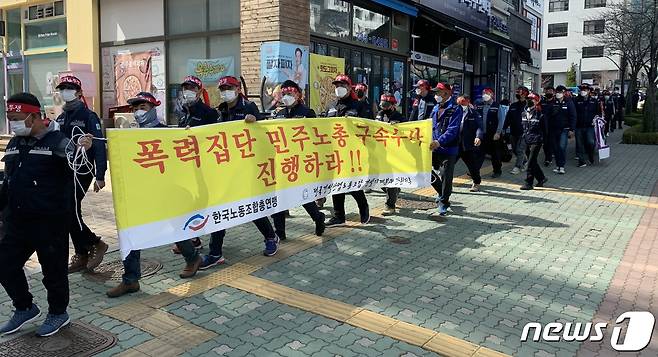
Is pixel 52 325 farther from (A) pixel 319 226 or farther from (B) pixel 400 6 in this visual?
(B) pixel 400 6

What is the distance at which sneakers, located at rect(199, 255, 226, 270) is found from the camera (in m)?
5.55

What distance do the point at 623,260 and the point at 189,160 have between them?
477 centimetres

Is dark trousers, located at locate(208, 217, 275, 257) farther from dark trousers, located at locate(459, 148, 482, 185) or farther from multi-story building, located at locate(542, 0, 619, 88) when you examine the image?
multi-story building, located at locate(542, 0, 619, 88)

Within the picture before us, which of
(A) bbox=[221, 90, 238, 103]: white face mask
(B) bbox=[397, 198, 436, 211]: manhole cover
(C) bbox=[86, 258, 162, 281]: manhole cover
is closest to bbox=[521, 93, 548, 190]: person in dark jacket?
(B) bbox=[397, 198, 436, 211]: manhole cover

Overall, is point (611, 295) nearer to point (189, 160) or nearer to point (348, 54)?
point (189, 160)

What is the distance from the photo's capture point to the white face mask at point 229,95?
5.83 m

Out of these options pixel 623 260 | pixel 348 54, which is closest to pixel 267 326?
pixel 623 260

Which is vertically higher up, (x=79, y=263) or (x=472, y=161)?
(x=472, y=161)

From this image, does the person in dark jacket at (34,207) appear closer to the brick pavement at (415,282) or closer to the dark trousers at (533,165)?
the brick pavement at (415,282)

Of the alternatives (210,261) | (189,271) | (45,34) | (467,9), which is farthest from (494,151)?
(45,34)

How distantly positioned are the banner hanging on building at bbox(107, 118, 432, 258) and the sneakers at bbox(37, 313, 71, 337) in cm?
64

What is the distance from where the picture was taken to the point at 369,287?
512 centimetres

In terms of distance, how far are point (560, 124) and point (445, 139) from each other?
231 inches

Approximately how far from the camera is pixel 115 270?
548cm
